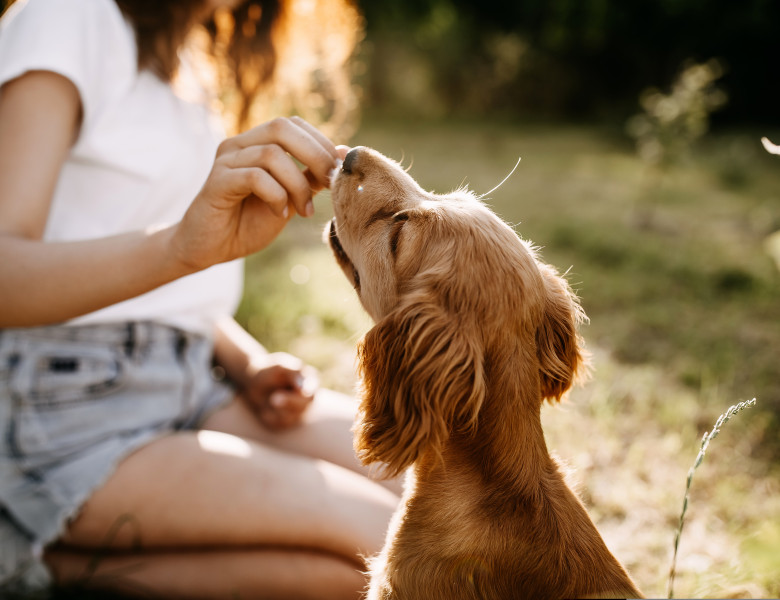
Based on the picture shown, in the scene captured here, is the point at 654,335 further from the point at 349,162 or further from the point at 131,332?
the point at 131,332

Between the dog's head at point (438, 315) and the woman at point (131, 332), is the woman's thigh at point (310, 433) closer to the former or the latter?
A: the woman at point (131, 332)

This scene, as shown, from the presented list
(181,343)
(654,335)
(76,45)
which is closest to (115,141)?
(76,45)

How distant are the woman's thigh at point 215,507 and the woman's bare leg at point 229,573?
0.14 ft

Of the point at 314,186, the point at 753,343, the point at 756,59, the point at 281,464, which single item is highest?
the point at 756,59

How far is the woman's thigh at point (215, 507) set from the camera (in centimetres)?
207

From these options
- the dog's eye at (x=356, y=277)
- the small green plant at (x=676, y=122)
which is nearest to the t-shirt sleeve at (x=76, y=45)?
the dog's eye at (x=356, y=277)

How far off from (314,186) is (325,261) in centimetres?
457

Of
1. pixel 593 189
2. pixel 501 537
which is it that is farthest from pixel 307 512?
pixel 593 189

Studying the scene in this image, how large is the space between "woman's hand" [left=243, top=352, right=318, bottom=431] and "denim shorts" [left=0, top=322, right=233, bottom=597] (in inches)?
17.8

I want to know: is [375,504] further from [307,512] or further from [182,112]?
[182,112]

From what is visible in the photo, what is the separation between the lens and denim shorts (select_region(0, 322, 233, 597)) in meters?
2.02

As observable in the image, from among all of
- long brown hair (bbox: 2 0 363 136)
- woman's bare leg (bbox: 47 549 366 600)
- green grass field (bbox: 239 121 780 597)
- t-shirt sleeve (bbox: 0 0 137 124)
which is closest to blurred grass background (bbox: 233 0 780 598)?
green grass field (bbox: 239 121 780 597)

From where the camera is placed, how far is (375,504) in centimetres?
228

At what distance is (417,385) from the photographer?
1.66 meters
